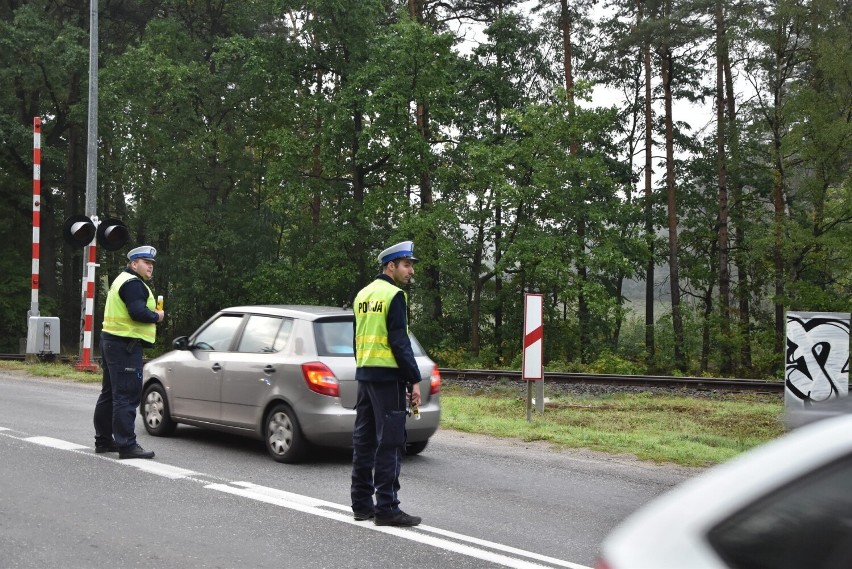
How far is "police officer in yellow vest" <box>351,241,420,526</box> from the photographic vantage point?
677cm

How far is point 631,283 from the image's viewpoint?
130 ft

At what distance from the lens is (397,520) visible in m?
6.78

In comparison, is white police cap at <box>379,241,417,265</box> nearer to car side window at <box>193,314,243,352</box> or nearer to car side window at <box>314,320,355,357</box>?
car side window at <box>314,320,355,357</box>

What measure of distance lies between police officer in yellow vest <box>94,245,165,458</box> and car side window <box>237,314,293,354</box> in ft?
3.15

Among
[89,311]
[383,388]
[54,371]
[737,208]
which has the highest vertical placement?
[737,208]

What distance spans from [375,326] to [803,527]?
16.3 ft

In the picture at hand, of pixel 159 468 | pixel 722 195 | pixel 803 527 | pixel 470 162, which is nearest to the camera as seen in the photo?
pixel 803 527

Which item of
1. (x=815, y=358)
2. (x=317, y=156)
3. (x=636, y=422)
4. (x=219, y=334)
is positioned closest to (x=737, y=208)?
(x=317, y=156)

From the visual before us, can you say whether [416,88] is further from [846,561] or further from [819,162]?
[846,561]

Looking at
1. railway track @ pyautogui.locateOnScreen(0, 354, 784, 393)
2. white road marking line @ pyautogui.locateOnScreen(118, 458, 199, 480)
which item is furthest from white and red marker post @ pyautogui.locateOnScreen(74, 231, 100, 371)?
white road marking line @ pyautogui.locateOnScreen(118, 458, 199, 480)

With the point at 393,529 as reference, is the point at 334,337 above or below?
above

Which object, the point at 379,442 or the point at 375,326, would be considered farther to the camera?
the point at 375,326

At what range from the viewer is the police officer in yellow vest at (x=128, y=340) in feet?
30.2

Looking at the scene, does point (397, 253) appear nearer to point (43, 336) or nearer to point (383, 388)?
point (383, 388)
